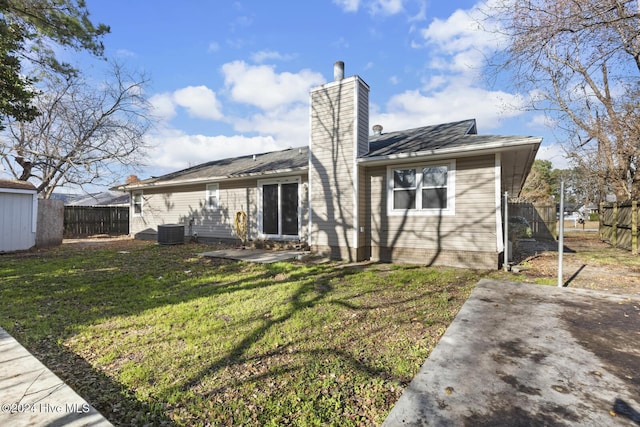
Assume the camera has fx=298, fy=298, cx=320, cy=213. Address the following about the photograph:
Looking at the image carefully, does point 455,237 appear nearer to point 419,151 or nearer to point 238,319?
point 419,151

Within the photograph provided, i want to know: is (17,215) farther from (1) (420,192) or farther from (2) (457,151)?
(2) (457,151)

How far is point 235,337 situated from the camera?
3.18 meters

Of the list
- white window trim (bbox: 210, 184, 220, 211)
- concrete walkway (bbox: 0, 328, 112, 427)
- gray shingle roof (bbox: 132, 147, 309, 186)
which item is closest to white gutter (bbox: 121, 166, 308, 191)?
gray shingle roof (bbox: 132, 147, 309, 186)

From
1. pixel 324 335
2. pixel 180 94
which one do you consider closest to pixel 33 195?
pixel 180 94

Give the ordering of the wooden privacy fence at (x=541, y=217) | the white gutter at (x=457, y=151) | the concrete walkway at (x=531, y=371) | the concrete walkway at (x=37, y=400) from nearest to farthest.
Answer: the concrete walkway at (x=37, y=400) < the concrete walkway at (x=531, y=371) < the white gutter at (x=457, y=151) < the wooden privacy fence at (x=541, y=217)

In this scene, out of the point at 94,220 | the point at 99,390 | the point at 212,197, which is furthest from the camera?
the point at 94,220

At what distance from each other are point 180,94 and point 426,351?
61.2 feet

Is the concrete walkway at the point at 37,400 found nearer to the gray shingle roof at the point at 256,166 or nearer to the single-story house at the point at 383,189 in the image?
the single-story house at the point at 383,189

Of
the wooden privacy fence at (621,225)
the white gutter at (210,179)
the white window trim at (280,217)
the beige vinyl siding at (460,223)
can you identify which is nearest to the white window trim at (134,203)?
the white gutter at (210,179)

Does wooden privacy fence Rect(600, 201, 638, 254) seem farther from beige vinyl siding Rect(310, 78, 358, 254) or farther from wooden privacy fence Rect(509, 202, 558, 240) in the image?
beige vinyl siding Rect(310, 78, 358, 254)

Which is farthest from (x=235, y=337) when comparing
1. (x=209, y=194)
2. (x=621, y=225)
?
(x=621, y=225)

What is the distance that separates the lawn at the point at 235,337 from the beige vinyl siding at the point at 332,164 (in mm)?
1965

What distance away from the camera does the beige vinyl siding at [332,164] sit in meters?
7.81

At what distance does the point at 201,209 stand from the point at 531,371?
37.5ft
